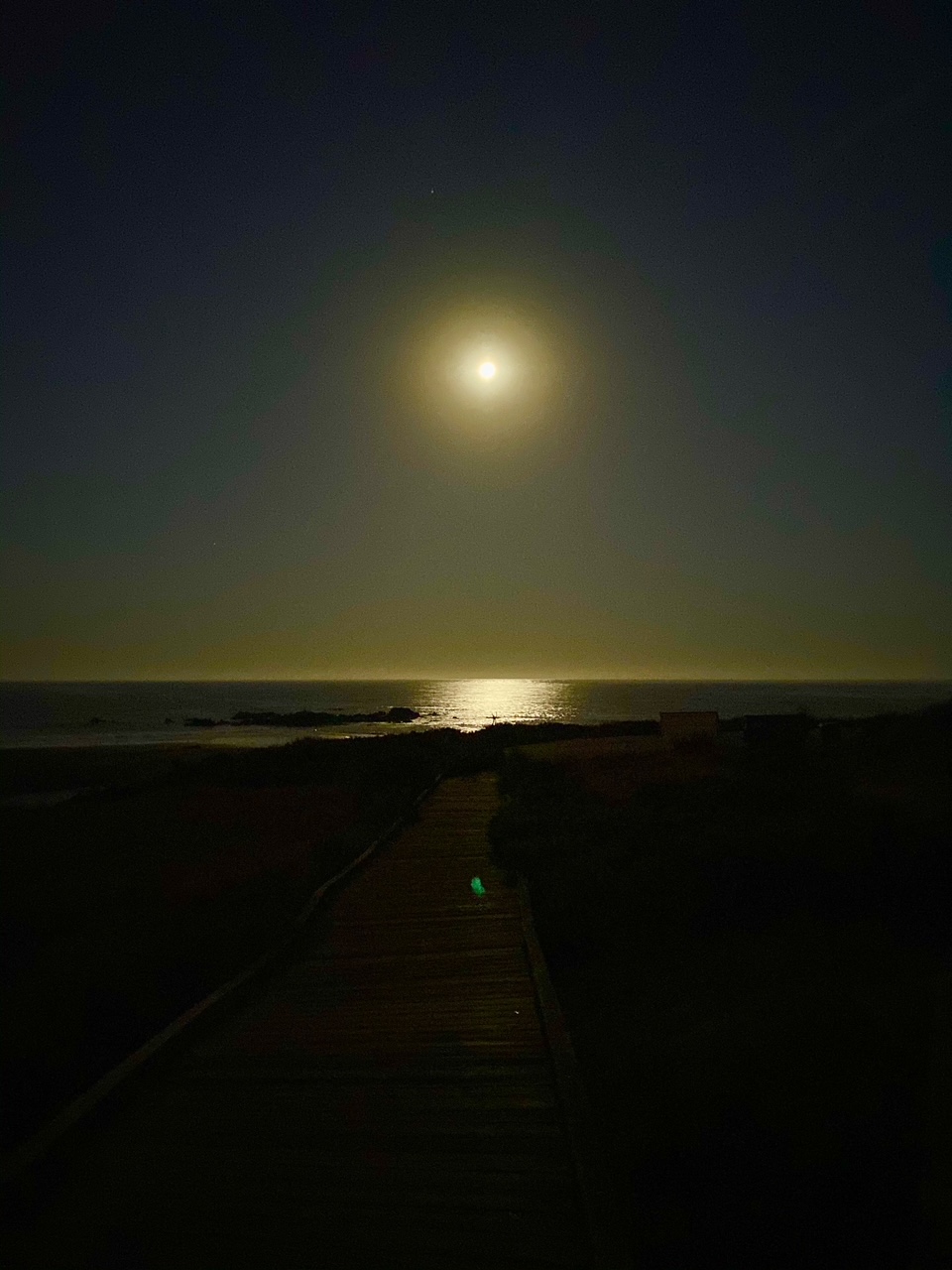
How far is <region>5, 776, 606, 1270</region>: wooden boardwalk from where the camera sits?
12.2 ft

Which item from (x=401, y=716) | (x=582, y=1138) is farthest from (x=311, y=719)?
(x=582, y=1138)

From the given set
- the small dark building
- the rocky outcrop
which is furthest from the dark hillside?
the rocky outcrop

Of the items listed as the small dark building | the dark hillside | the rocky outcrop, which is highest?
the rocky outcrop

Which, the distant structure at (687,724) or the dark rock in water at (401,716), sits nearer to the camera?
the distant structure at (687,724)

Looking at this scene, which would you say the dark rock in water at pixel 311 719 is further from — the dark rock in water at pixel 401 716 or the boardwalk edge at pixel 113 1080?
the boardwalk edge at pixel 113 1080

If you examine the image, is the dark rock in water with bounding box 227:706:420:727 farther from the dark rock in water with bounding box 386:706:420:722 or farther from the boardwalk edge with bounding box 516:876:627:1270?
the boardwalk edge with bounding box 516:876:627:1270

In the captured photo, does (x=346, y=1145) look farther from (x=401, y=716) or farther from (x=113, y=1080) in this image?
(x=401, y=716)

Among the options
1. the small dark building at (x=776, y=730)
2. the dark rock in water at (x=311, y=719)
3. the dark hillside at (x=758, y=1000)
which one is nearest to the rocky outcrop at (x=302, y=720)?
the dark rock in water at (x=311, y=719)

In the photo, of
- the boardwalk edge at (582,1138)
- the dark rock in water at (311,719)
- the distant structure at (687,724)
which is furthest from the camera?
the dark rock in water at (311,719)

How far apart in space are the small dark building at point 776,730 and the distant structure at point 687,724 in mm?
1380

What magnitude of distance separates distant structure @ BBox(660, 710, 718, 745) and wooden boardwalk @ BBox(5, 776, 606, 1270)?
913 inches

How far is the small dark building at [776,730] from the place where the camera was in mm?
22641

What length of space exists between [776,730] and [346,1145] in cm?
2299

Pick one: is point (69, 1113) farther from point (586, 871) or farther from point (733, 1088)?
point (586, 871)
